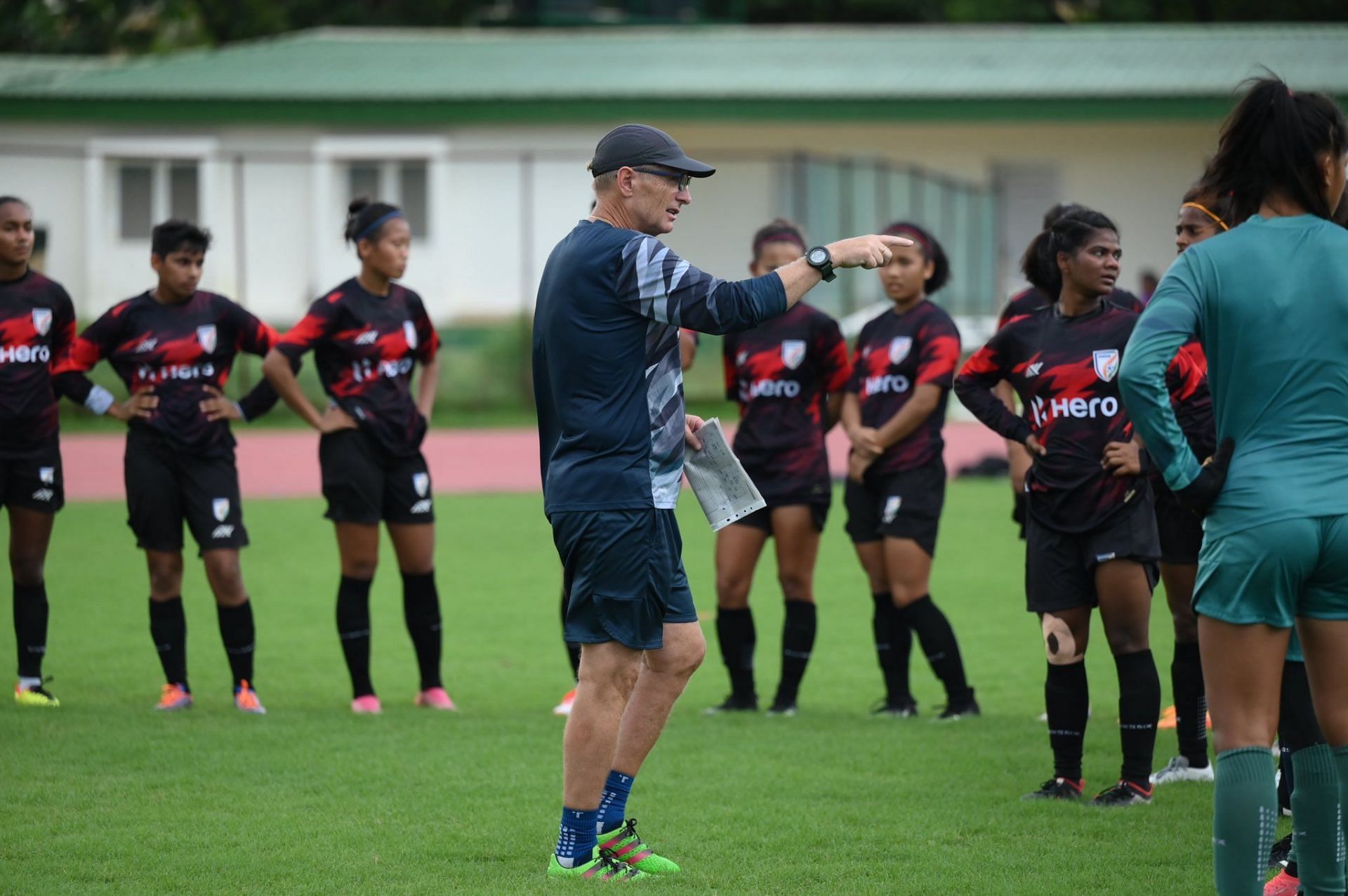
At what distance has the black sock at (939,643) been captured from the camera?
24.6 feet

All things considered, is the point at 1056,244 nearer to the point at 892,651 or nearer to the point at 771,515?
the point at 771,515

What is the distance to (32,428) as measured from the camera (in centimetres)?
756

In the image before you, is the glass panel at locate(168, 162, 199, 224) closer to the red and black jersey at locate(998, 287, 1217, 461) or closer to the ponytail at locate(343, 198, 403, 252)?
the ponytail at locate(343, 198, 403, 252)

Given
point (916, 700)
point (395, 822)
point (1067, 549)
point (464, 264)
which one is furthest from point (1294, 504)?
point (464, 264)

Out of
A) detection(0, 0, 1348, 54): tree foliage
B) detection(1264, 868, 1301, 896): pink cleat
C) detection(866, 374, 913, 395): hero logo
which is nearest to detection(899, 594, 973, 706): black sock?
detection(866, 374, 913, 395): hero logo

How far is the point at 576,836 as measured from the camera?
4672mm

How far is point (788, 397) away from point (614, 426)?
3.26 metres

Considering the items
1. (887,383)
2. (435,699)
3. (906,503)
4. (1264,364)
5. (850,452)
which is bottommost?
(435,699)

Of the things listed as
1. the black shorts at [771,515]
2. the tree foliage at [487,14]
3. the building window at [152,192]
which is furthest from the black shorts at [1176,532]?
the tree foliage at [487,14]

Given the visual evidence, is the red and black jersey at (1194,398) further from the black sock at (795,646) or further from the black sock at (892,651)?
the black sock at (795,646)

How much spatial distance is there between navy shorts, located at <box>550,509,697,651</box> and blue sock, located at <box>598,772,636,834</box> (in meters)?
0.48

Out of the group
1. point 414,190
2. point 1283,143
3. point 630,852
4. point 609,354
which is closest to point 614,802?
point 630,852

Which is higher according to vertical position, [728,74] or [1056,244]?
[728,74]

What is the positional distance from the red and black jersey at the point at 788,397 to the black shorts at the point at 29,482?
11.2 ft
